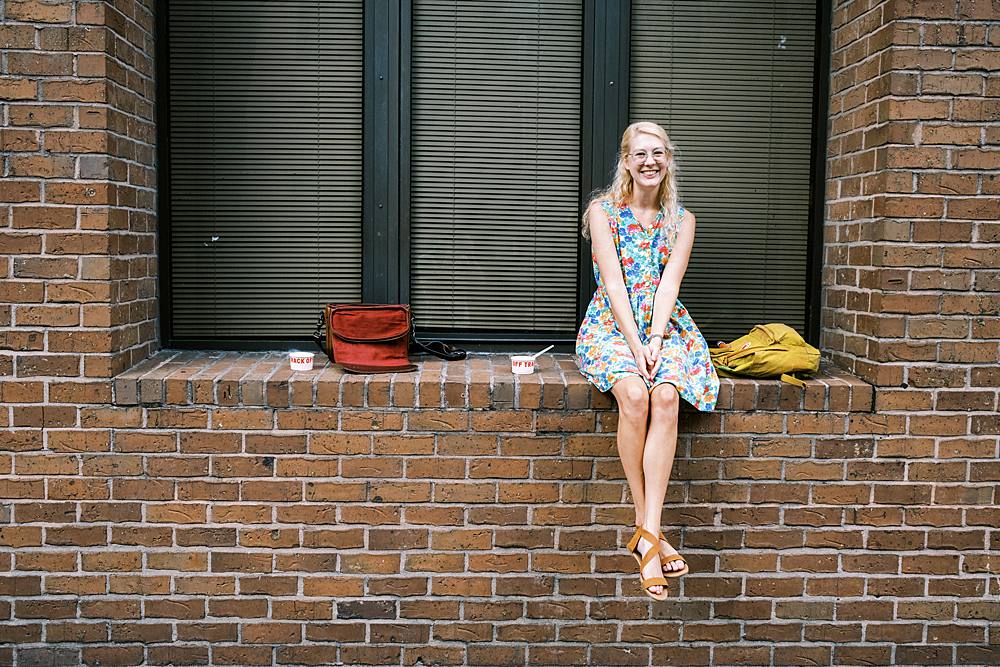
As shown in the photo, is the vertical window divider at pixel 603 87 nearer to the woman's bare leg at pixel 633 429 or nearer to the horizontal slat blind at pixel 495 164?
the horizontal slat blind at pixel 495 164

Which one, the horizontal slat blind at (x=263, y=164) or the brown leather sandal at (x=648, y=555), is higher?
the horizontal slat blind at (x=263, y=164)

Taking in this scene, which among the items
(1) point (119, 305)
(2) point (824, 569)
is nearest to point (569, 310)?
(2) point (824, 569)

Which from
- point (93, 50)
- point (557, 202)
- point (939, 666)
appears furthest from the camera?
point (557, 202)

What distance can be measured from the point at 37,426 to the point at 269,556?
106 cm

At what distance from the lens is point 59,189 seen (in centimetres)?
370

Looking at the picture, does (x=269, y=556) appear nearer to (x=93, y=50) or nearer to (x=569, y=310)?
(x=569, y=310)

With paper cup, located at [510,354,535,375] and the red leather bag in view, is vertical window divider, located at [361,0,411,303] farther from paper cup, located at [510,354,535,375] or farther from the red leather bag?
paper cup, located at [510,354,535,375]

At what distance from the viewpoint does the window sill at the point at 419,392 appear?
3.78 m

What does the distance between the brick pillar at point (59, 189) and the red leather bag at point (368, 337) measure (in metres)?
0.87

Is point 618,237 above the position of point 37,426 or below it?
above

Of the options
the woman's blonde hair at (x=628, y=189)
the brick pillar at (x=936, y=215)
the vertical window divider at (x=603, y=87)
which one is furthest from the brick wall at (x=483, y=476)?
the vertical window divider at (x=603, y=87)

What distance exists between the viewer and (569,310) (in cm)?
452

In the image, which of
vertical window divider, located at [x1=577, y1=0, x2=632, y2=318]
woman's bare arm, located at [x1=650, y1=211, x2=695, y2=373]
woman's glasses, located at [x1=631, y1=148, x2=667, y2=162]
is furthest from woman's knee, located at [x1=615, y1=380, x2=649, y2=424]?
vertical window divider, located at [x1=577, y1=0, x2=632, y2=318]

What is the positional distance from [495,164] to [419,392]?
4.17 ft
